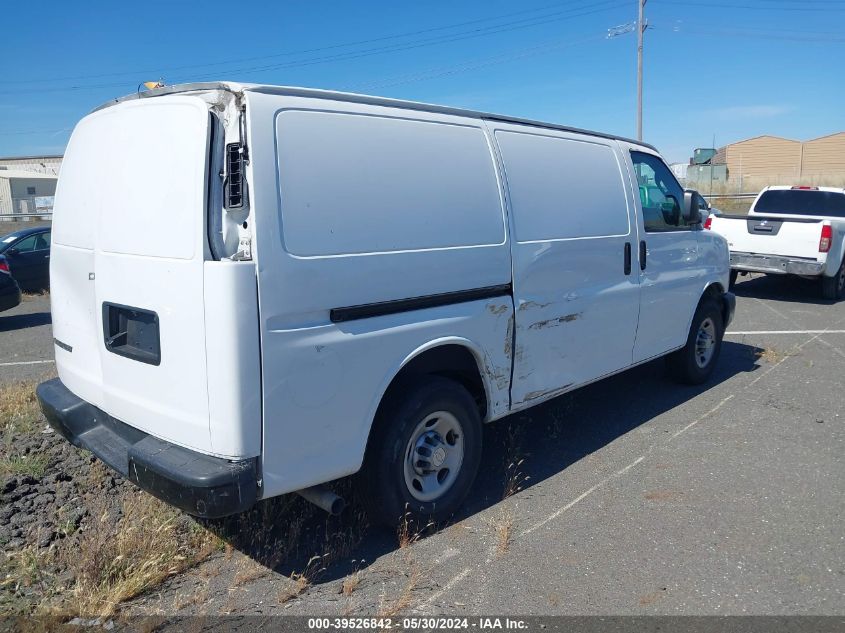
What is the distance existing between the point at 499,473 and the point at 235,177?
9.02 ft

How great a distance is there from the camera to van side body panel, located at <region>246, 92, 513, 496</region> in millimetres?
3020

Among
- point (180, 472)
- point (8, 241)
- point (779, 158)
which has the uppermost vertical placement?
point (779, 158)

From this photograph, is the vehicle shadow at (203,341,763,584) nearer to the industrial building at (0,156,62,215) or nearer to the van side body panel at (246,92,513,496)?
the van side body panel at (246,92,513,496)

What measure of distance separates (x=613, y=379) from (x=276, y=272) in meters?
4.81

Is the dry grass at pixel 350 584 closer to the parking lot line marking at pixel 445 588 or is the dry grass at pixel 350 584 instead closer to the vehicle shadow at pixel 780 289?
the parking lot line marking at pixel 445 588

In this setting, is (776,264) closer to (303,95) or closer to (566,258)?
(566,258)

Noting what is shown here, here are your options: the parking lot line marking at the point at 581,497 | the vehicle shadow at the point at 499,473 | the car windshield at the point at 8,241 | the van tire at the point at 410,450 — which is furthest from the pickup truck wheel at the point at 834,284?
the car windshield at the point at 8,241

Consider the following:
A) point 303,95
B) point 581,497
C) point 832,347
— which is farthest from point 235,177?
point 832,347

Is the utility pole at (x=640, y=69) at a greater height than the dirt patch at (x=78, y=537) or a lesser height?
greater

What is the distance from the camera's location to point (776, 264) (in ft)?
37.7

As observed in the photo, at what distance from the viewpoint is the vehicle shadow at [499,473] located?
12.0ft

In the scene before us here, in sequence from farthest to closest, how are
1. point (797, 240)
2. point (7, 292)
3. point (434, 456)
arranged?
point (797, 240)
point (7, 292)
point (434, 456)

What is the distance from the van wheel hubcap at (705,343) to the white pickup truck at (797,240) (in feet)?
16.3

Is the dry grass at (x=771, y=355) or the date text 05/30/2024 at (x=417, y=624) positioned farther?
the dry grass at (x=771, y=355)
